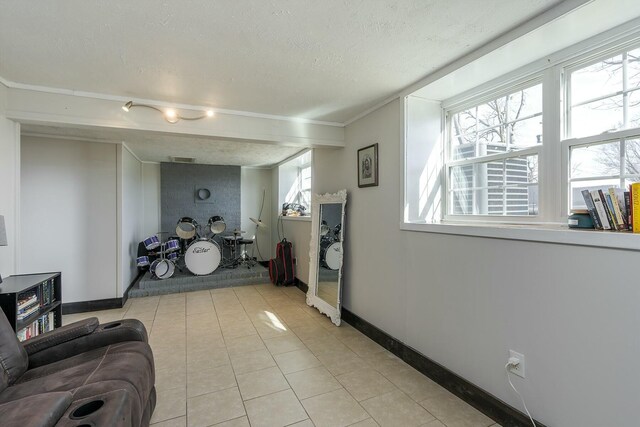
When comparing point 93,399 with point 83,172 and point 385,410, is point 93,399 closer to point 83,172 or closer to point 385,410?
point 385,410

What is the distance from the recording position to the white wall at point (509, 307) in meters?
1.35

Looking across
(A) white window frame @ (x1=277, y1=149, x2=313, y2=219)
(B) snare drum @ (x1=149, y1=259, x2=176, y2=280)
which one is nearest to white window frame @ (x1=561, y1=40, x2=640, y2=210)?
(A) white window frame @ (x1=277, y1=149, x2=313, y2=219)

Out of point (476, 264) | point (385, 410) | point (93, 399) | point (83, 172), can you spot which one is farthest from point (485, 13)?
point (83, 172)

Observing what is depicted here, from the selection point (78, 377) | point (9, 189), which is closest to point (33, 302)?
point (9, 189)

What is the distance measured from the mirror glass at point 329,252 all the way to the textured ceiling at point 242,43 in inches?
59.3

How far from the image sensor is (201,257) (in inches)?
203

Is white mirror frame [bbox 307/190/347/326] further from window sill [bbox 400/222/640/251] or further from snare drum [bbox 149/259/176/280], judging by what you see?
snare drum [bbox 149/259/176/280]

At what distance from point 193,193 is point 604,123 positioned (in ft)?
20.2

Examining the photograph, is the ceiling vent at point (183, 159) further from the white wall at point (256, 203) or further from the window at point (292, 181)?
the window at point (292, 181)

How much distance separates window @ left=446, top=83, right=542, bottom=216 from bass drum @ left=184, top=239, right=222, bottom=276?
407 cm

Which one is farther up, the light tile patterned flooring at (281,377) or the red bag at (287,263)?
the red bag at (287,263)

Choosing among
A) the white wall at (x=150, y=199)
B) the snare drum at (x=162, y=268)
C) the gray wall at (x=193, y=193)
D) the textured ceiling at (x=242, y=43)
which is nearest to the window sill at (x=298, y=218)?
the gray wall at (x=193, y=193)

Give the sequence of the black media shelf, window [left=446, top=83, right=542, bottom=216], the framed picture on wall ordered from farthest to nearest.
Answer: the framed picture on wall → the black media shelf → window [left=446, top=83, right=542, bottom=216]

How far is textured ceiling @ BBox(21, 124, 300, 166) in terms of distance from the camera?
3.44 meters
